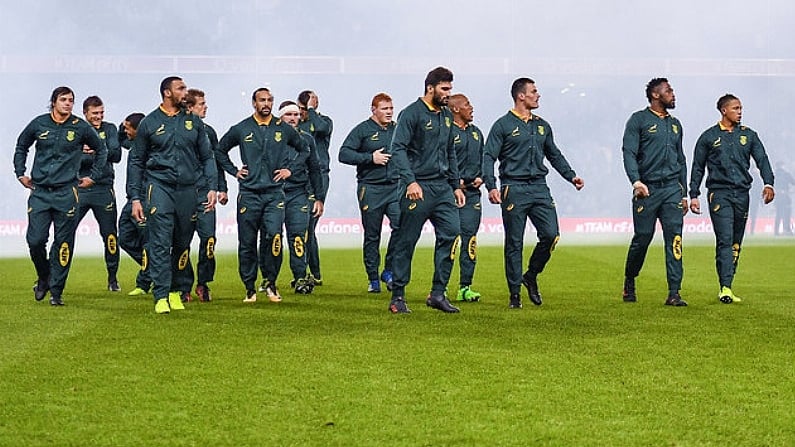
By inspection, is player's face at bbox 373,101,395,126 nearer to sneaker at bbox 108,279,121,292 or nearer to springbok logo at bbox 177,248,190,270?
springbok logo at bbox 177,248,190,270

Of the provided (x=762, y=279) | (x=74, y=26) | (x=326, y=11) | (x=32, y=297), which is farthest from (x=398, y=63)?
(x=32, y=297)

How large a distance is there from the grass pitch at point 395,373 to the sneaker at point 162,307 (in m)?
0.13

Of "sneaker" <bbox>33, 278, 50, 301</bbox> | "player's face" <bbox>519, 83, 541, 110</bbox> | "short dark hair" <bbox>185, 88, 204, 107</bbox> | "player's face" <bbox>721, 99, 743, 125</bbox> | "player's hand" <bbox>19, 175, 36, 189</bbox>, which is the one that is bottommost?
"sneaker" <bbox>33, 278, 50, 301</bbox>

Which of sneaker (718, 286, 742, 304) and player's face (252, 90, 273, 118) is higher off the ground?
player's face (252, 90, 273, 118)

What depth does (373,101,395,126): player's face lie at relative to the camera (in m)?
10.5

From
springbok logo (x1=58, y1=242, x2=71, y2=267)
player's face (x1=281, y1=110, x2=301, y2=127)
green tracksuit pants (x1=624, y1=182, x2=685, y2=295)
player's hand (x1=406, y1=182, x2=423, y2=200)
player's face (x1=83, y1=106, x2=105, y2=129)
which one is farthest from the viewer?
player's face (x1=83, y1=106, x2=105, y2=129)

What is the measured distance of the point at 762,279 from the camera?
40.3 ft

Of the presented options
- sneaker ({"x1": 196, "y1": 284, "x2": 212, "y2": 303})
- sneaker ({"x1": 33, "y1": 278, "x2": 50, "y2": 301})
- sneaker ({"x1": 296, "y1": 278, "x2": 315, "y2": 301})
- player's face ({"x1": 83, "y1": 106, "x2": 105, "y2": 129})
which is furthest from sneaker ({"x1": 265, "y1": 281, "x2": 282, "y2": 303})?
player's face ({"x1": 83, "y1": 106, "x2": 105, "y2": 129})

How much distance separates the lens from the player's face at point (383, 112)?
10.5 m

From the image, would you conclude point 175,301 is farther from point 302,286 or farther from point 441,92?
point 441,92

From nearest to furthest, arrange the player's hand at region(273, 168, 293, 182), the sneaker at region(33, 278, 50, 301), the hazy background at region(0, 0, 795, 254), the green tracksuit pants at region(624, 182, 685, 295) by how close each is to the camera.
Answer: the green tracksuit pants at region(624, 182, 685, 295), the player's hand at region(273, 168, 293, 182), the sneaker at region(33, 278, 50, 301), the hazy background at region(0, 0, 795, 254)

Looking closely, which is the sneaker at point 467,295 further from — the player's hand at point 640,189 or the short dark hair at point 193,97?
the short dark hair at point 193,97

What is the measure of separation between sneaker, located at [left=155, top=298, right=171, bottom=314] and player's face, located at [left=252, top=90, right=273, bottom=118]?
1.79 m

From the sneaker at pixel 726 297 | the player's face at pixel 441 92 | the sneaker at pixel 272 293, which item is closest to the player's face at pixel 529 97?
the player's face at pixel 441 92
